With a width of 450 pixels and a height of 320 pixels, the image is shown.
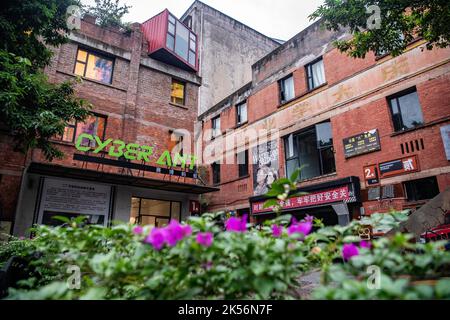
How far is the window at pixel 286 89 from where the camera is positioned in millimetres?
14906

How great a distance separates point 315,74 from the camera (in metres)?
13.8

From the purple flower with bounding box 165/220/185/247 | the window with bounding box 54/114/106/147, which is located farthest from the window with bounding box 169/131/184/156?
the purple flower with bounding box 165/220/185/247

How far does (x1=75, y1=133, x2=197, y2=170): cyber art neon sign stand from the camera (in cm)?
1174

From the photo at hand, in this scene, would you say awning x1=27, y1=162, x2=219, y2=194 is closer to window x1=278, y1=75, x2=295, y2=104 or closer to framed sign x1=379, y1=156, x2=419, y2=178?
window x1=278, y1=75, x2=295, y2=104

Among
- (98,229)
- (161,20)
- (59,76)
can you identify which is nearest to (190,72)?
(161,20)

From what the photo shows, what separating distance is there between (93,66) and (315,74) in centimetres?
1112

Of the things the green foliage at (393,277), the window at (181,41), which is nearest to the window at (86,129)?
the window at (181,41)

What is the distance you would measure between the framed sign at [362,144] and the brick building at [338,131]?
0.13 ft

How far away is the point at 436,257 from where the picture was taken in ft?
4.44

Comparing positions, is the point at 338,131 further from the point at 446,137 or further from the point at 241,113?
the point at 241,113

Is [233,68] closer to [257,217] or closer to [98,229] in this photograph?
[257,217]

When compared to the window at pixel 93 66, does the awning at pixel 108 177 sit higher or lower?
lower

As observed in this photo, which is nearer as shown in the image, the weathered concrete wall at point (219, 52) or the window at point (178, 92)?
the window at point (178, 92)

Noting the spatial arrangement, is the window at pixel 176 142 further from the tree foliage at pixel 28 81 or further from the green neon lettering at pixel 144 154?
the tree foliage at pixel 28 81
